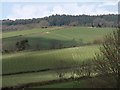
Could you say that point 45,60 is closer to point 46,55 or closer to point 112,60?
point 46,55

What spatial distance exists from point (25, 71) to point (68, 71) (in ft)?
21.4

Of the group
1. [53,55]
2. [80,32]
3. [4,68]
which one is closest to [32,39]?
[80,32]

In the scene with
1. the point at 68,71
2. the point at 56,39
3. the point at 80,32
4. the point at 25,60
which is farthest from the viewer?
the point at 80,32

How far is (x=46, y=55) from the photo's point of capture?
178 feet

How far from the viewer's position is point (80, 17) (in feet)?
446

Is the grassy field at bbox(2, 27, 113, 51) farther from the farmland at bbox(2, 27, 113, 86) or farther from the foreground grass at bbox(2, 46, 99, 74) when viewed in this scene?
the foreground grass at bbox(2, 46, 99, 74)

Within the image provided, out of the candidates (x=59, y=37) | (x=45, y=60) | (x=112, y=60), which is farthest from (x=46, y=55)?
(x=112, y=60)

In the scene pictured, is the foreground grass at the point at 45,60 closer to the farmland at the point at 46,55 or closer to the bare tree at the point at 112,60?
the farmland at the point at 46,55

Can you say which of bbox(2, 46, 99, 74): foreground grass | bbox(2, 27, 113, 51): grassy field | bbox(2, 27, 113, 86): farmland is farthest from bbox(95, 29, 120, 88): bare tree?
bbox(2, 27, 113, 51): grassy field

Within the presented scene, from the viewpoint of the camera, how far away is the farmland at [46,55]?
42025 mm

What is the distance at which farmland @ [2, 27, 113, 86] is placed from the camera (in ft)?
138

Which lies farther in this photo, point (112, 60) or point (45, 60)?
point (45, 60)

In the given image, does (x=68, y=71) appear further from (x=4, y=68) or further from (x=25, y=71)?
(x=4, y=68)

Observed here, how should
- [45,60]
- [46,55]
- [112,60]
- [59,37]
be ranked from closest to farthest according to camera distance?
[112,60], [45,60], [46,55], [59,37]
